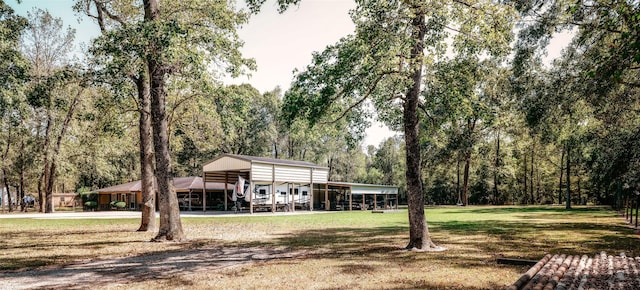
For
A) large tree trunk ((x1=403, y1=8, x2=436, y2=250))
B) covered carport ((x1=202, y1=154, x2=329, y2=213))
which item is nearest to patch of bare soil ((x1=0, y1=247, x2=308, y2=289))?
large tree trunk ((x1=403, y1=8, x2=436, y2=250))

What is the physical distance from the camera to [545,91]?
17000 millimetres

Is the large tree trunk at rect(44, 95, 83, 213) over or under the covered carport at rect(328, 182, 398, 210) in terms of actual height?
over

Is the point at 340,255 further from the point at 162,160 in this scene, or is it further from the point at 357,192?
the point at 357,192

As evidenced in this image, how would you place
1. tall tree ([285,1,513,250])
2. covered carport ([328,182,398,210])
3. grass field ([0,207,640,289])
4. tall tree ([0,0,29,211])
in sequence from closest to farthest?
1. grass field ([0,207,640,289])
2. tall tree ([285,1,513,250])
3. tall tree ([0,0,29,211])
4. covered carport ([328,182,398,210])

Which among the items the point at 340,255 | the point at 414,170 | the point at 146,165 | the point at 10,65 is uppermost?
the point at 10,65

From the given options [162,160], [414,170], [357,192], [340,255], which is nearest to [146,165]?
[162,160]

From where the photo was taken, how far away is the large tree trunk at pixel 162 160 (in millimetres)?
13484

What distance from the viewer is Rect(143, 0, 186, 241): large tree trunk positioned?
44.2ft

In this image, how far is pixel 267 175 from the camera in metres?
34.1

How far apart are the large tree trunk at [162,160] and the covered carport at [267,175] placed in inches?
683

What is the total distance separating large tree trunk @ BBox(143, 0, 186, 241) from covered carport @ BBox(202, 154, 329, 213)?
17336 mm

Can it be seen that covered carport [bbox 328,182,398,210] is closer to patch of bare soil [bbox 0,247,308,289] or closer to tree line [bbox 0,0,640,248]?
tree line [bbox 0,0,640,248]

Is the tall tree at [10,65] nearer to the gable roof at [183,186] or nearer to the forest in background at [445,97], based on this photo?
the forest in background at [445,97]

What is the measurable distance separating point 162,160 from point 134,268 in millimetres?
5428
